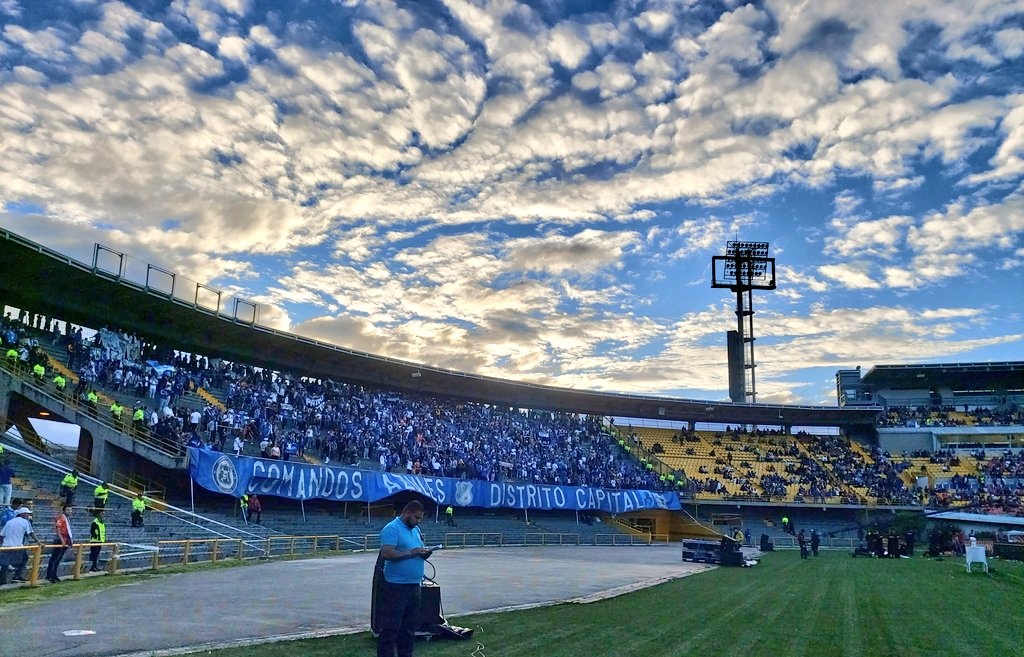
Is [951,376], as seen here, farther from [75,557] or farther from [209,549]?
[75,557]

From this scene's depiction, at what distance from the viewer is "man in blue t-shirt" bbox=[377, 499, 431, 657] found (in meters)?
7.53

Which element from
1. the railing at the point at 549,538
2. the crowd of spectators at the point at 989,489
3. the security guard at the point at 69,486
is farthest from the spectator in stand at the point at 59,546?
the crowd of spectators at the point at 989,489

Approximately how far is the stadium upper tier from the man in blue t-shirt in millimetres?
27607

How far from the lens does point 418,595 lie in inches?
305

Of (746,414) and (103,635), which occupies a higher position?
(746,414)

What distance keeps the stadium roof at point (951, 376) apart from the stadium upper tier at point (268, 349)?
553cm

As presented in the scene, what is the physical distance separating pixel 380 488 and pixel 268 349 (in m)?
12.9

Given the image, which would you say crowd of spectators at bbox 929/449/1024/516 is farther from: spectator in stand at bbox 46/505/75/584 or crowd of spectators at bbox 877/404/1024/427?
spectator in stand at bbox 46/505/75/584

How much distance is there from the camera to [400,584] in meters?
7.59

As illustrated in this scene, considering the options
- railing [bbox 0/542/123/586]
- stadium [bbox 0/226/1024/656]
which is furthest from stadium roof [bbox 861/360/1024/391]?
railing [bbox 0/542/123/586]

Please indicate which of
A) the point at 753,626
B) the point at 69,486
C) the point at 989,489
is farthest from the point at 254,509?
the point at 989,489

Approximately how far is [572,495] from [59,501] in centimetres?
3006

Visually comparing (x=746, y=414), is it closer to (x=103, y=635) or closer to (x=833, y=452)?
(x=833, y=452)

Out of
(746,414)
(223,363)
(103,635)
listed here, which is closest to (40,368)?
(223,363)
